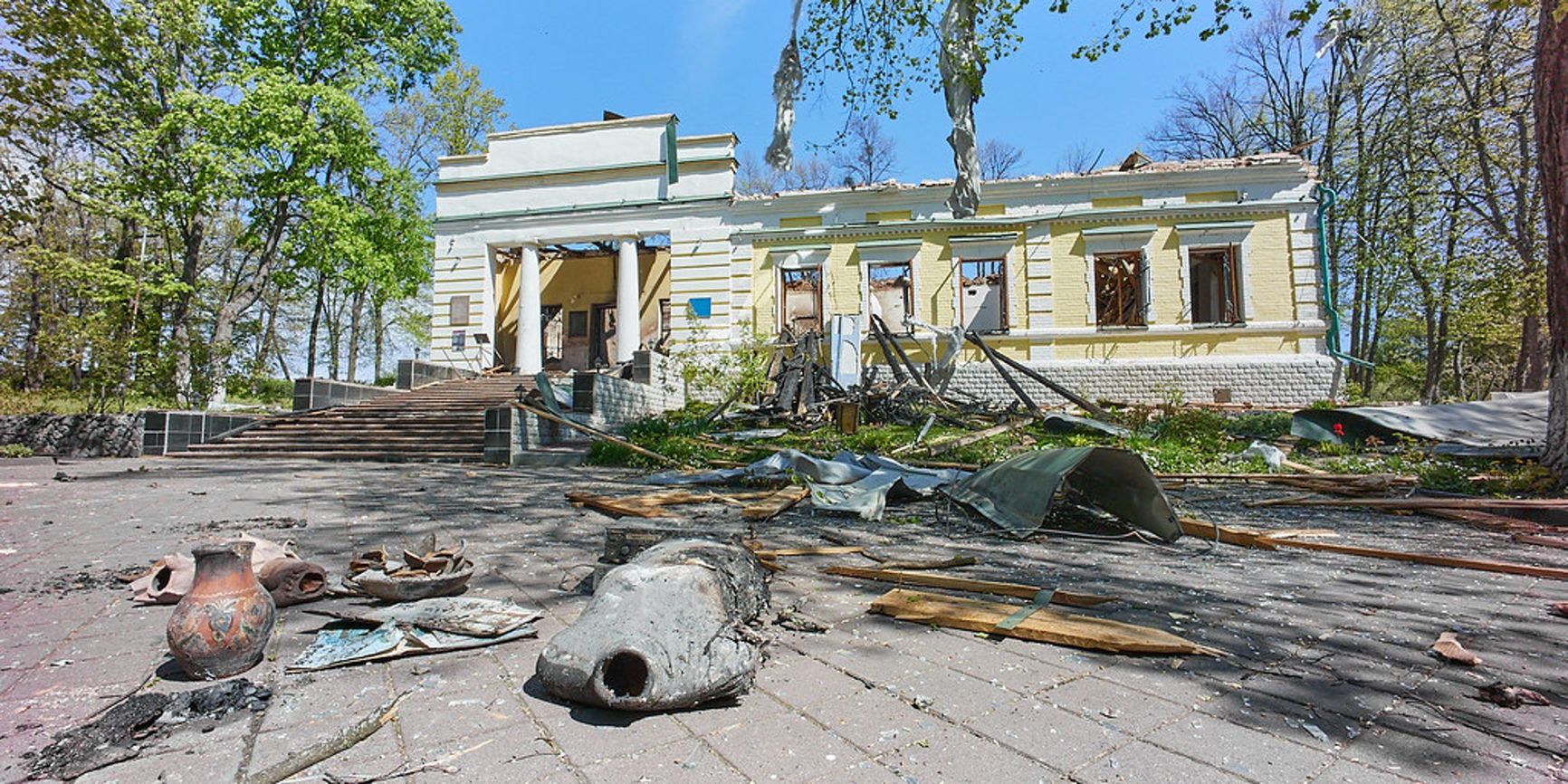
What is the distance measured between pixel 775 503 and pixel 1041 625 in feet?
11.3

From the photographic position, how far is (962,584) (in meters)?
3.37

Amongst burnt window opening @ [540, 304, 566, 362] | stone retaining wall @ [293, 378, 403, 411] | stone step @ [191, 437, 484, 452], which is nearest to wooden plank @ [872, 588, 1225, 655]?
stone step @ [191, 437, 484, 452]

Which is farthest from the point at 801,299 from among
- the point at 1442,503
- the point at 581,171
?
the point at 1442,503

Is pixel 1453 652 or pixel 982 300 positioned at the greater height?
pixel 982 300

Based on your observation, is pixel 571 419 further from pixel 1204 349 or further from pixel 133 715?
pixel 1204 349

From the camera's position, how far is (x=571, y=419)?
38.0 ft

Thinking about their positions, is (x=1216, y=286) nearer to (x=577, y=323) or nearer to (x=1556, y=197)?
(x=1556, y=197)

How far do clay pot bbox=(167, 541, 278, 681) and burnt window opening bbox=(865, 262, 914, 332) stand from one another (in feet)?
51.0

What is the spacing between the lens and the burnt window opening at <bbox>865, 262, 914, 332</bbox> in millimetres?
17109

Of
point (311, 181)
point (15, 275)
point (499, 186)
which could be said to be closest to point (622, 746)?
point (499, 186)

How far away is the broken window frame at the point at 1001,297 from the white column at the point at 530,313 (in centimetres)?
1116

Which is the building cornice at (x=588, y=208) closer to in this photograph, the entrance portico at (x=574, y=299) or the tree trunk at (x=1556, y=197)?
the entrance portico at (x=574, y=299)

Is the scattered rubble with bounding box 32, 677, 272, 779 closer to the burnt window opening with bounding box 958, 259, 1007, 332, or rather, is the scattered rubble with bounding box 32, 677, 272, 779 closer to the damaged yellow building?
the damaged yellow building

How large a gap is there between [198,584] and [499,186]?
1845 cm
